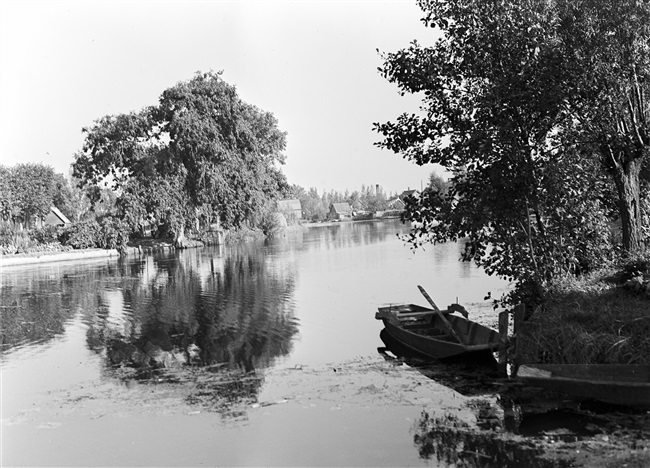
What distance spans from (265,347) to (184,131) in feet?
136

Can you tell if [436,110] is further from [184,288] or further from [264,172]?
[264,172]

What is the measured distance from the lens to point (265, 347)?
56.5 ft

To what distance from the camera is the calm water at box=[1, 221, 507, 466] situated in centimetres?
999

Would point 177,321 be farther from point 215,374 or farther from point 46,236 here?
point 46,236

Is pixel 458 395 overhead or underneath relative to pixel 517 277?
underneath

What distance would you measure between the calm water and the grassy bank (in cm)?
247

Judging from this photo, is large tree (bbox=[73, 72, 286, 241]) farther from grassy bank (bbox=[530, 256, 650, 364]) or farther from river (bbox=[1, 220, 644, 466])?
grassy bank (bbox=[530, 256, 650, 364])

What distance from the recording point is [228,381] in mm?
13648

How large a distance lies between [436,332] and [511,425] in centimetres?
613

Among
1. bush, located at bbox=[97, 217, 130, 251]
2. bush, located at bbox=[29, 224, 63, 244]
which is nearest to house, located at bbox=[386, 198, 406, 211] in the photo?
bush, located at bbox=[97, 217, 130, 251]

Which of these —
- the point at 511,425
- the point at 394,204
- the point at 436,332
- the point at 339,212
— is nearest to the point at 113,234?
the point at 436,332

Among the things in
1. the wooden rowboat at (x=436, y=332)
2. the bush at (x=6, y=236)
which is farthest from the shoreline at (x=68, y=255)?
the wooden rowboat at (x=436, y=332)

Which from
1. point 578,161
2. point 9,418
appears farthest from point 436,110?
point 9,418

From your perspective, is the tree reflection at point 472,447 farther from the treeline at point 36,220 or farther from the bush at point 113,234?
the treeline at point 36,220
